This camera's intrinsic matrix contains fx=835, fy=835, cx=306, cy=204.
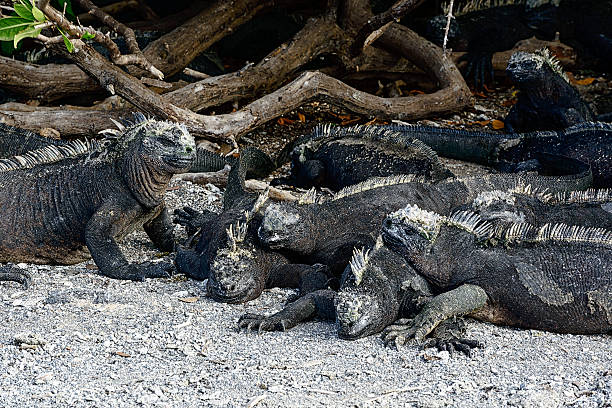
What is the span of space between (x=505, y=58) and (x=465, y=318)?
5858mm

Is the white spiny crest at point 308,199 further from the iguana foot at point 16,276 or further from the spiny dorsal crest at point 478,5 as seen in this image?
the spiny dorsal crest at point 478,5

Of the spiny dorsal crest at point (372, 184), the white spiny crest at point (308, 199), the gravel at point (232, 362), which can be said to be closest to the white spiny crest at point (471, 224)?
the gravel at point (232, 362)

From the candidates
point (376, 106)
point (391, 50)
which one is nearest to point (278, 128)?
point (376, 106)

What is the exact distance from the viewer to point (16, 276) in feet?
15.0

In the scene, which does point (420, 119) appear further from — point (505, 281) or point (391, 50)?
point (505, 281)

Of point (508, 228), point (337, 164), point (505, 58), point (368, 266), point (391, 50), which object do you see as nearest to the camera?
point (368, 266)

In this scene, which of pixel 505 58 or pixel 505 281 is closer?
pixel 505 281

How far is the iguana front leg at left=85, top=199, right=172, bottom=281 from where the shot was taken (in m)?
4.70

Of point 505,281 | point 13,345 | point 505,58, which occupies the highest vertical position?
point 505,58

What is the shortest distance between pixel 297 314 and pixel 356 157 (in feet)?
8.02

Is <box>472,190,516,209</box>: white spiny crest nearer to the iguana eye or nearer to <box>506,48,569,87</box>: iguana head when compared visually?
the iguana eye

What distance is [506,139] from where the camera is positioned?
6.83 meters

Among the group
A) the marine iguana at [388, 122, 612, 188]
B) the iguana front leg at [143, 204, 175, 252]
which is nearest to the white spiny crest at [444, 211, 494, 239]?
the iguana front leg at [143, 204, 175, 252]

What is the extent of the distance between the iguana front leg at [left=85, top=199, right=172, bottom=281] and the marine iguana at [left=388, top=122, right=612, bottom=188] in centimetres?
275
